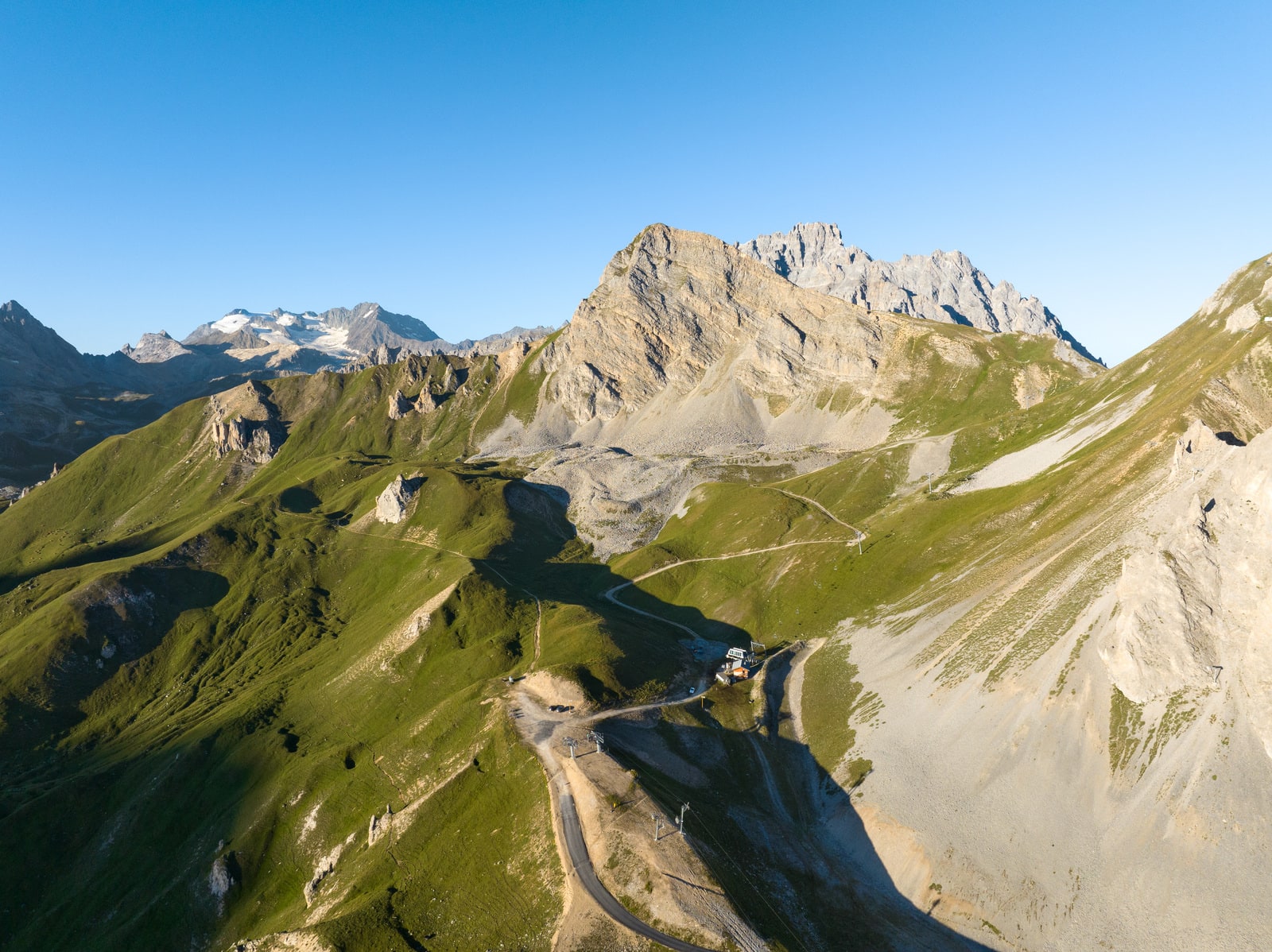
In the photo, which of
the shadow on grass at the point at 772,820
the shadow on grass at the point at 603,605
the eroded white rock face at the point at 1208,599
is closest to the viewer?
the shadow on grass at the point at 772,820

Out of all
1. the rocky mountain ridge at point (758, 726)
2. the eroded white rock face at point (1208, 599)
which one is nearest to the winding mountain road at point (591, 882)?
the rocky mountain ridge at point (758, 726)

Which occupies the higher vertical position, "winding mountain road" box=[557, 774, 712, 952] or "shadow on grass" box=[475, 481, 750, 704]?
"shadow on grass" box=[475, 481, 750, 704]

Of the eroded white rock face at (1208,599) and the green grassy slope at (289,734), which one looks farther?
the eroded white rock face at (1208,599)

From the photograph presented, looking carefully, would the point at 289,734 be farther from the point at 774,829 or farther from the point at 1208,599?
the point at 1208,599

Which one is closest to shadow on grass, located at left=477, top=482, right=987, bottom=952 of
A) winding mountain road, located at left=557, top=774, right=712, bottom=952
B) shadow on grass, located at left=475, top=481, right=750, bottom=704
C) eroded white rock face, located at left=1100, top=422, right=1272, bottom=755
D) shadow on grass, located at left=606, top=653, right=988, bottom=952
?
shadow on grass, located at left=606, top=653, right=988, bottom=952

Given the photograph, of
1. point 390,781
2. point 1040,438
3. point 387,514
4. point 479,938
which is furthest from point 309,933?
point 1040,438

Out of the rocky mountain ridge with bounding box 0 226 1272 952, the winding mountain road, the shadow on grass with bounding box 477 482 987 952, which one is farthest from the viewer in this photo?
the rocky mountain ridge with bounding box 0 226 1272 952

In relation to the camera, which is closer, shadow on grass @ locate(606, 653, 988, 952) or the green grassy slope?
shadow on grass @ locate(606, 653, 988, 952)

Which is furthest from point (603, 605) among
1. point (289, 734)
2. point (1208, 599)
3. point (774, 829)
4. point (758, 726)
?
point (1208, 599)

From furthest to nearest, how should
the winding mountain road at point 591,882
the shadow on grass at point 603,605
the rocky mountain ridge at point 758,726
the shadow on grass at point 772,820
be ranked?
the shadow on grass at point 603,605 → the rocky mountain ridge at point 758,726 → the shadow on grass at point 772,820 → the winding mountain road at point 591,882

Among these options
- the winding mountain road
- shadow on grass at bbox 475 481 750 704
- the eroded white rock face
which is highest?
the eroded white rock face

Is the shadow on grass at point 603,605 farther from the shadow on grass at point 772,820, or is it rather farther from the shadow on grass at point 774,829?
the shadow on grass at point 774,829

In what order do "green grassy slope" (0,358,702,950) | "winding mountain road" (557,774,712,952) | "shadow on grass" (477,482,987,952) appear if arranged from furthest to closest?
1. "green grassy slope" (0,358,702,950)
2. "shadow on grass" (477,482,987,952)
3. "winding mountain road" (557,774,712,952)

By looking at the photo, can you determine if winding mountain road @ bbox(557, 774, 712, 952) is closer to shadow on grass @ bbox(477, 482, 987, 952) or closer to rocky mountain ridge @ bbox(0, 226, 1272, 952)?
rocky mountain ridge @ bbox(0, 226, 1272, 952)
